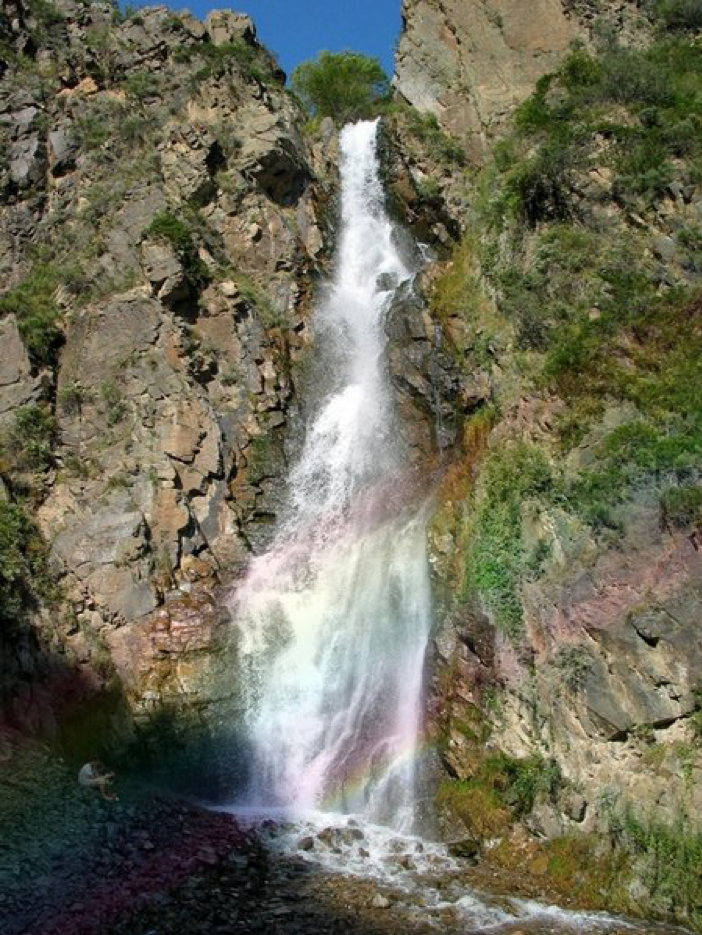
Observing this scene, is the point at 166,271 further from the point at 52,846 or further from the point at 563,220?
the point at 52,846

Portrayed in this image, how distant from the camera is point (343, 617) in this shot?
17391 mm

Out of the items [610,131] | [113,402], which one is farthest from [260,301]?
[610,131]

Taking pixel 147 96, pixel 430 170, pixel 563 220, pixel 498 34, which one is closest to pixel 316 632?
pixel 563 220

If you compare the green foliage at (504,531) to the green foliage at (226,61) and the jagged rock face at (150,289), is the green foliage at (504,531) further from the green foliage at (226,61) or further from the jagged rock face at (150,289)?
the green foliage at (226,61)

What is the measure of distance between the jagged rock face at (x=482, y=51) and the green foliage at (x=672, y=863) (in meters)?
24.1

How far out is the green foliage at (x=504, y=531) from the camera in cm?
1411

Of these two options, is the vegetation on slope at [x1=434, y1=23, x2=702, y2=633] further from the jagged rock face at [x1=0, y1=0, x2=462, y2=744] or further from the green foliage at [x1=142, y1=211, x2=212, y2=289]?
the green foliage at [x1=142, y1=211, x2=212, y2=289]

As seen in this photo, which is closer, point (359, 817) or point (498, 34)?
point (359, 817)

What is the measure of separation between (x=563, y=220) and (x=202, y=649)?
13.1 metres

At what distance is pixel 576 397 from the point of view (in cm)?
1540

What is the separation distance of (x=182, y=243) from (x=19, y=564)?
1068cm

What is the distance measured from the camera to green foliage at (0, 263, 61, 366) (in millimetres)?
21469

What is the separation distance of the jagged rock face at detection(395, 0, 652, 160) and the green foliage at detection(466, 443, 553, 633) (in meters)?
17.5

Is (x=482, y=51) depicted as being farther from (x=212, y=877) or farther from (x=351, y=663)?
(x=212, y=877)
